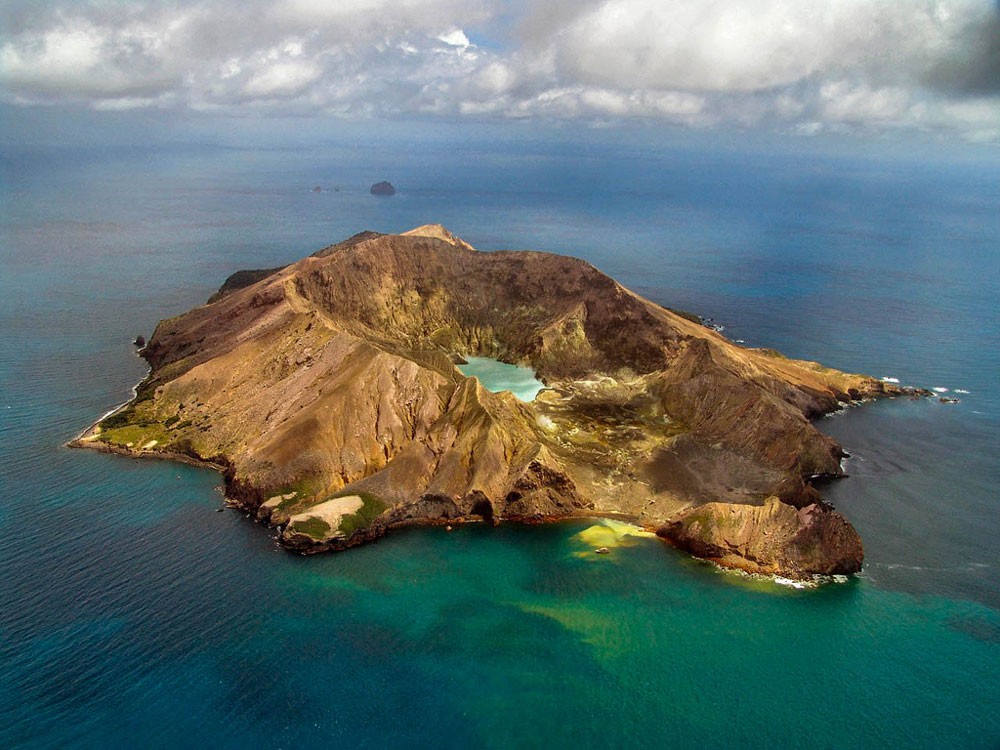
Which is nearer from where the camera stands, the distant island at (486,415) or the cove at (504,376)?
the distant island at (486,415)

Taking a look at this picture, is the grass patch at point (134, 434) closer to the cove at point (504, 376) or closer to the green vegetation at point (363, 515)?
the green vegetation at point (363, 515)

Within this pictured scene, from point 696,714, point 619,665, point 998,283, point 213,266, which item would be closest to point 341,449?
point 619,665

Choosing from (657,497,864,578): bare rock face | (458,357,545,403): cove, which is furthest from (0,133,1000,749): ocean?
(458,357,545,403): cove

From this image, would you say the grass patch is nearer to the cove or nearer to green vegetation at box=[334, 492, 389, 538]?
green vegetation at box=[334, 492, 389, 538]

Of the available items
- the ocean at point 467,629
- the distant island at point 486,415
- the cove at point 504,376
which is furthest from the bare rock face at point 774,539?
the cove at point 504,376

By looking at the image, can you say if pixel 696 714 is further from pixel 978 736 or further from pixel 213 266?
pixel 213 266
